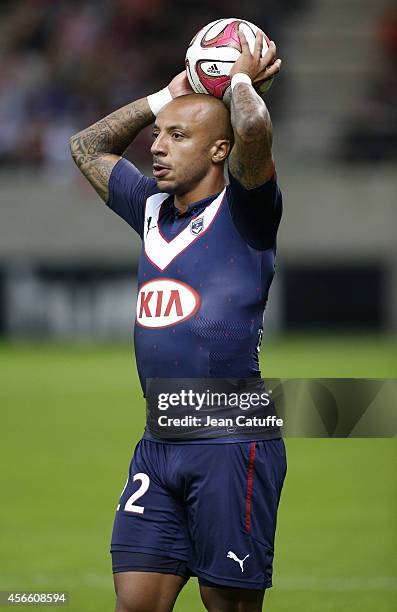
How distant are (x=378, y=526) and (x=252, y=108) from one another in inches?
167

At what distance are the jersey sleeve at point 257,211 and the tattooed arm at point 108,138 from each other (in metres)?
0.78

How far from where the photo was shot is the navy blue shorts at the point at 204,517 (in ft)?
13.3

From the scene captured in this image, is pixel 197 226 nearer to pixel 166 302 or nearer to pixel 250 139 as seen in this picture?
pixel 166 302

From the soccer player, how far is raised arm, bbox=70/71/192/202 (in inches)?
17.2

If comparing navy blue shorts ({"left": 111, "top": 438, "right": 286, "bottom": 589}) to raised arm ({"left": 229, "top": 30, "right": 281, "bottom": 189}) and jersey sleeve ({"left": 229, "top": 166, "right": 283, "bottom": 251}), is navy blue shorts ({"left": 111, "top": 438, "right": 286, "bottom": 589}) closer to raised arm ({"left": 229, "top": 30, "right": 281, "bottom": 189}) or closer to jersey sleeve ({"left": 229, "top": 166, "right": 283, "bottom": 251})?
jersey sleeve ({"left": 229, "top": 166, "right": 283, "bottom": 251})

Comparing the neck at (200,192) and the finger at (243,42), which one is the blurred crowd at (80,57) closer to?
the finger at (243,42)

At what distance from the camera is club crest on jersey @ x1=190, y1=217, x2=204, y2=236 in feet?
13.8

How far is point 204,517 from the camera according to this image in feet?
13.3

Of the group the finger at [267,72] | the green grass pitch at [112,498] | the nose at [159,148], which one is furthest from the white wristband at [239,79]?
the green grass pitch at [112,498]

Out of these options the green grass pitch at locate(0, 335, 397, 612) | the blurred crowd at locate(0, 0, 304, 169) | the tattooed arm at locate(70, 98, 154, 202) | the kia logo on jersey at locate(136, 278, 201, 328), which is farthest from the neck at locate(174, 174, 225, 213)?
the blurred crowd at locate(0, 0, 304, 169)

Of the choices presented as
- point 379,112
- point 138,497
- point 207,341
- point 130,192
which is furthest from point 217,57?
point 379,112

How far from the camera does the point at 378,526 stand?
7609mm

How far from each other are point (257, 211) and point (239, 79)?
17.7 inches

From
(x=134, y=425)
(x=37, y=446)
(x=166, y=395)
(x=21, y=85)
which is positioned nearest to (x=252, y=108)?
(x=166, y=395)
